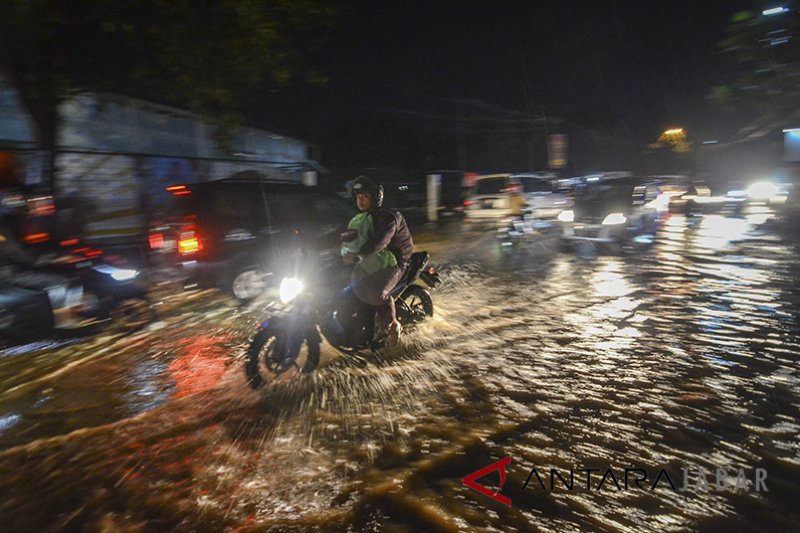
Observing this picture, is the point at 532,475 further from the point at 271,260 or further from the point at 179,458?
the point at 271,260

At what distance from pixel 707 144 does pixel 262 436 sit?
38921 millimetres

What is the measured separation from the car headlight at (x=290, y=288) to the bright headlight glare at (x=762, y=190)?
20652 millimetres

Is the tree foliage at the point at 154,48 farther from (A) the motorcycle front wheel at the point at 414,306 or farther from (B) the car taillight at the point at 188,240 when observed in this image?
(A) the motorcycle front wheel at the point at 414,306

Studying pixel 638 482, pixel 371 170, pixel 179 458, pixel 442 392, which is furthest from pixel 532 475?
pixel 371 170

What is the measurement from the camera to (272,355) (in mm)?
4586

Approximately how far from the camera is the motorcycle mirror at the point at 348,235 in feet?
14.5

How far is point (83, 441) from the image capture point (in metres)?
3.77

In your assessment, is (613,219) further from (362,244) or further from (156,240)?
(156,240)

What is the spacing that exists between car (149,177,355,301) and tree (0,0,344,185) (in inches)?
130

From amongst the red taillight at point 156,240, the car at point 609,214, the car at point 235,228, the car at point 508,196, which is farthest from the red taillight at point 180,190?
the car at point 508,196

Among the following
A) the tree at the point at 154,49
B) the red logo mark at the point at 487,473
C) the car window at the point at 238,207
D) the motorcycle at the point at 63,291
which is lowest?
the red logo mark at the point at 487,473

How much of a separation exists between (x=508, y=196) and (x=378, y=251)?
11.6 metres

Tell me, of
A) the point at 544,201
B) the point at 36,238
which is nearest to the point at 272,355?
the point at 36,238

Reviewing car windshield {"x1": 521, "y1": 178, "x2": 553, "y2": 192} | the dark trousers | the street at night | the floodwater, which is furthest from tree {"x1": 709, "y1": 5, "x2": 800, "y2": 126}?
car windshield {"x1": 521, "y1": 178, "x2": 553, "y2": 192}
